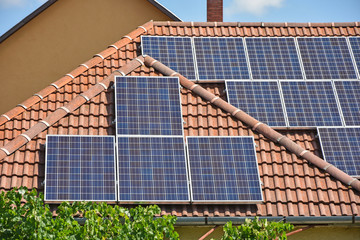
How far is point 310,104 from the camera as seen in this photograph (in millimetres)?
18031

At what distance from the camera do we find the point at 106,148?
51.2ft

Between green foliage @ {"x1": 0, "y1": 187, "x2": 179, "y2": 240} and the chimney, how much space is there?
1092cm

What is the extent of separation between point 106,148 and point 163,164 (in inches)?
47.7

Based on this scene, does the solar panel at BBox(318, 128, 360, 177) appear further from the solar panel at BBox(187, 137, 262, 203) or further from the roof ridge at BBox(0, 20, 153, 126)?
the roof ridge at BBox(0, 20, 153, 126)

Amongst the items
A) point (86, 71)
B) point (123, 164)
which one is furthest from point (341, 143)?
point (86, 71)

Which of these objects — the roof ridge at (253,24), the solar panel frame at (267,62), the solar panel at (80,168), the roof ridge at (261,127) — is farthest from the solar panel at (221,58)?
the solar panel at (80,168)

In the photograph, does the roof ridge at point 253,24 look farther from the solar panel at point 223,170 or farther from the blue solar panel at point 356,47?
the solar panel at point 223,170

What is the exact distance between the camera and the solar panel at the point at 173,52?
18656 millimetres

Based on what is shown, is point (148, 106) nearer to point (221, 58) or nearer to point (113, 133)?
point (113, 133)

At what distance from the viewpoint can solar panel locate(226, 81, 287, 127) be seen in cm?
1755

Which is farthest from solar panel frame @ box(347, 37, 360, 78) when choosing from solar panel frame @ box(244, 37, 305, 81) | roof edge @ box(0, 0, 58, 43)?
roof edge @ box(0, 0, 58, 43)

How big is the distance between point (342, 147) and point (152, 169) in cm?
434

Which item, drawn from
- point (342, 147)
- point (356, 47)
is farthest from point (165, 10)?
point (342, 147)

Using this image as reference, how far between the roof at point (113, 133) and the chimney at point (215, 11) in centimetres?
408
